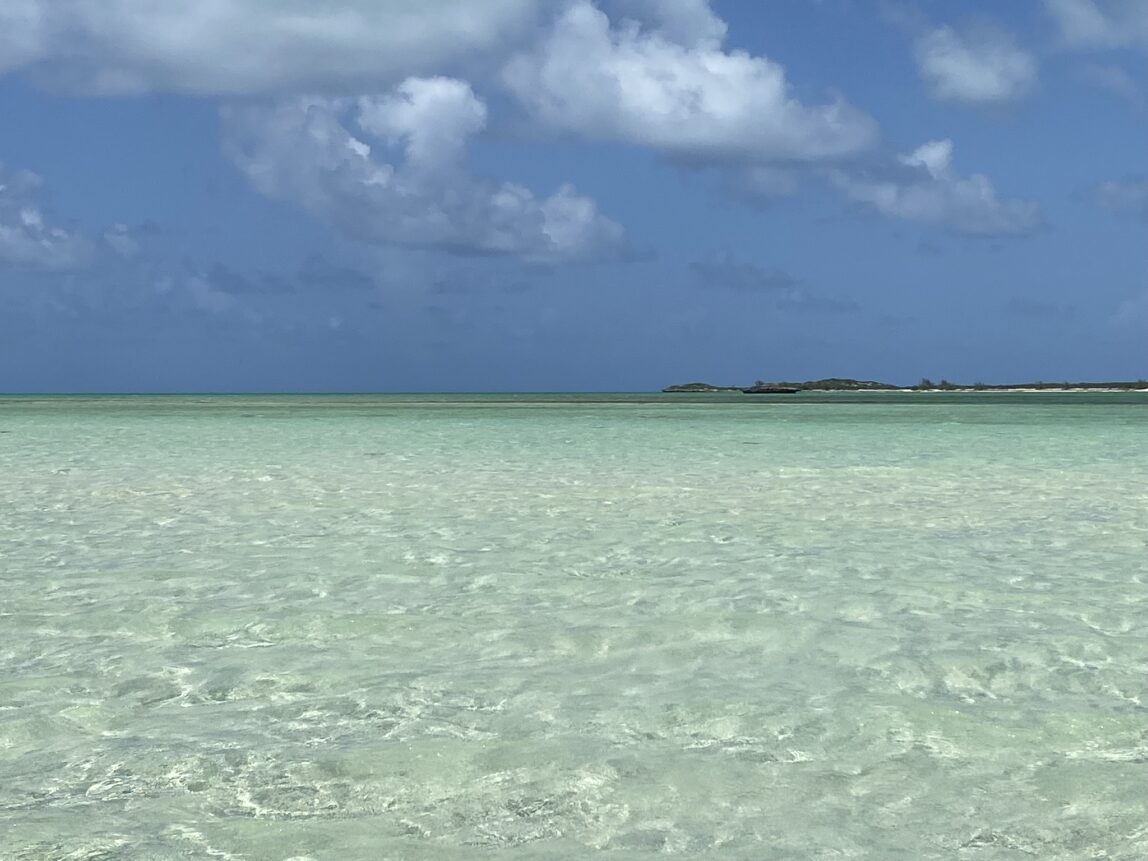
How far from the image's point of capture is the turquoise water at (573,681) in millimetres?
3566

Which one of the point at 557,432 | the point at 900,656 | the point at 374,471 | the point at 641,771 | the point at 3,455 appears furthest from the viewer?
the point at 557,432

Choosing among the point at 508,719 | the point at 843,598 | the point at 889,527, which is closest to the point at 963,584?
the point at 843,598

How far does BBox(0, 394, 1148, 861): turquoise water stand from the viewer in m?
3.57

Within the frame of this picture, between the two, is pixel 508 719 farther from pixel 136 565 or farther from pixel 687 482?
pixel 687 482

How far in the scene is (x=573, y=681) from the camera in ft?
17.5

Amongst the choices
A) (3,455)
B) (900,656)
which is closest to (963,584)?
(900,656)

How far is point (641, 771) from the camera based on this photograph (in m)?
4.04

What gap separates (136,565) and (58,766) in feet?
15.4

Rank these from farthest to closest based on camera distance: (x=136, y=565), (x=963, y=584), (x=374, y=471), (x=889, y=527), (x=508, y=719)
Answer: (x=374, y=471)
(x=889, y=527)
(x=136, y=565)
(x=963, y=584)
(x=508, y=719)

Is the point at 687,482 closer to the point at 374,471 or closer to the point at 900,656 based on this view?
the point at 374,471

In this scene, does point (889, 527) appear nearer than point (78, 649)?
No

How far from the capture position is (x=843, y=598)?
23.9 feet

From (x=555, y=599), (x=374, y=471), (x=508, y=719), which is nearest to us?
(x=508, y=719)

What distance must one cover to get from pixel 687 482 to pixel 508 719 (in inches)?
439
